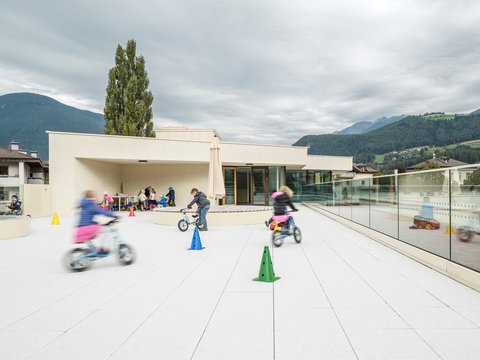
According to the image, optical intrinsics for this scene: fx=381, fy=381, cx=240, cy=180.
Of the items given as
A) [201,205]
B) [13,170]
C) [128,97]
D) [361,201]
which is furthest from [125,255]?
[128,97]

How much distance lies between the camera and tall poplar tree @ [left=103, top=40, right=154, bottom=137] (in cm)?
3428

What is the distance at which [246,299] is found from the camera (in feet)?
16.9

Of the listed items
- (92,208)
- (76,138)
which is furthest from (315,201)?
(92,208)

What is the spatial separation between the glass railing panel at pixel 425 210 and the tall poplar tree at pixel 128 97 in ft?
93.3

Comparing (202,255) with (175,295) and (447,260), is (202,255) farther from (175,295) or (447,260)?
(447,260)

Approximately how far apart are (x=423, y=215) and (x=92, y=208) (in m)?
6.44

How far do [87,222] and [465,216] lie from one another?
21.3ft

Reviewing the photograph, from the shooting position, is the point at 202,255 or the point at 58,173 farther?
the point at 58,173

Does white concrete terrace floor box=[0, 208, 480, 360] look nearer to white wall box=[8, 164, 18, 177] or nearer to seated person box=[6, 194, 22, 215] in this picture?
seated person box=[6, 194, 22, 215]

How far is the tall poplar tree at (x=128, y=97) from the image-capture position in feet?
112

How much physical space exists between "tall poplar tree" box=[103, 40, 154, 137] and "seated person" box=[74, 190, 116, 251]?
1078 inches

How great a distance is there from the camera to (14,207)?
19.0 metres

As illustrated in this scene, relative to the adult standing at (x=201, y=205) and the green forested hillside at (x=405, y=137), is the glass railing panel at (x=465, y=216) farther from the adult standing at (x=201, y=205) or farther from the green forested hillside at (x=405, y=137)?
the green forested hillside at (x=405, y=137)

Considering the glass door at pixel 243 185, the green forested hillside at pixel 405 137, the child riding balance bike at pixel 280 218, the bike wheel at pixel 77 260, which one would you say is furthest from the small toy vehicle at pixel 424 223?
the green forested hillside at pixel 405 137
